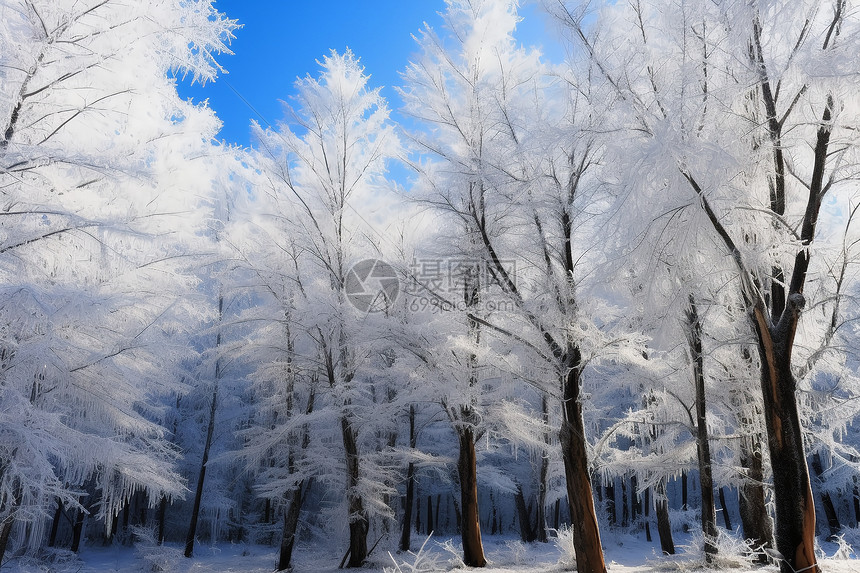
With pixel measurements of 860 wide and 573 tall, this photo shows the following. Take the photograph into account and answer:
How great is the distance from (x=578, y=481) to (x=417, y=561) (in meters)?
2.90

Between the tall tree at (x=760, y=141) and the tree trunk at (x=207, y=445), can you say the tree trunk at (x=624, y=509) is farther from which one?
the tall tree at (x=760, y=141)

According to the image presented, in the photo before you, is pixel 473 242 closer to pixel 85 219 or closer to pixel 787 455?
pixel 787 455

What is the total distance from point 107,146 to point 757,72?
24.5 feet

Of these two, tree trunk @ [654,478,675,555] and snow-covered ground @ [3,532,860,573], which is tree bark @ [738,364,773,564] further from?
tree trunk @ [654,478,675,555]

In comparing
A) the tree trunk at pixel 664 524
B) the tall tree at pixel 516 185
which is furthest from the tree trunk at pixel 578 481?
the tree trunk at pixel 664 524

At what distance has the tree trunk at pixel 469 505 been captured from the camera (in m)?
9.56

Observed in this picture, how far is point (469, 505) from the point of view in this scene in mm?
9703

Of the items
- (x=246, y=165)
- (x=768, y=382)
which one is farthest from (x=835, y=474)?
(x=246, y=165)

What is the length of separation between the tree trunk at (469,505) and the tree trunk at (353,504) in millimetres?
2283

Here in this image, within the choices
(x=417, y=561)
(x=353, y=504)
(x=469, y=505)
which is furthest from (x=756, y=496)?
(x=353, y=504)

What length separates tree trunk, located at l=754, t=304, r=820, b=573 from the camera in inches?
188

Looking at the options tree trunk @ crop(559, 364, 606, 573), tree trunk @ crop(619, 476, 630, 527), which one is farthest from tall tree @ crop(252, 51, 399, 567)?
tree trunk @ crop(619, 476, 630, 527)

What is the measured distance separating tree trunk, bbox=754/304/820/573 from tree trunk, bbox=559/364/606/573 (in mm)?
2167

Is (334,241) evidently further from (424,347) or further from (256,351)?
(424,347)
